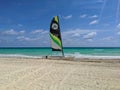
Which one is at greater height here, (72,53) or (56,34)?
(56,34)

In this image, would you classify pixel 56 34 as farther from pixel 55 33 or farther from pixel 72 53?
pixel 72 53

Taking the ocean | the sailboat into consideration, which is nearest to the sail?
the sailboat

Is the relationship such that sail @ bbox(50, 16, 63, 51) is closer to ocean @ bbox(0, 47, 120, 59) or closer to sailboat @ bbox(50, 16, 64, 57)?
sailboat @ bbox(50, 16, 64, 57)

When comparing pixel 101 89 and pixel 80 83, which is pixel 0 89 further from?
pixel 101 89

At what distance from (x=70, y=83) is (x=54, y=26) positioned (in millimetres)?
9821

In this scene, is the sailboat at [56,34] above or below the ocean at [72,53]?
above

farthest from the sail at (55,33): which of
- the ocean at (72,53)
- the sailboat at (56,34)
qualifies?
the ocean at (72,53)

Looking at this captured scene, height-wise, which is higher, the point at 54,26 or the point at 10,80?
the point at 54,26

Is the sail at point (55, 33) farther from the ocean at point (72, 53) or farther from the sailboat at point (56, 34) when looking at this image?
the ocean at point (72, 53)

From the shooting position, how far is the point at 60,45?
629 inches

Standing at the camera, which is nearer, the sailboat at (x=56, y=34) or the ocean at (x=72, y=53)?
the sailboat at (x=56, y=34)

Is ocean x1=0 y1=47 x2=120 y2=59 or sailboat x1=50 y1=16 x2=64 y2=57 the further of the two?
Result: ocean x1=0 y1=47 x2=120 y2=59

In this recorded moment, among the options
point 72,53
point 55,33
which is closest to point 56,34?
point 55,33

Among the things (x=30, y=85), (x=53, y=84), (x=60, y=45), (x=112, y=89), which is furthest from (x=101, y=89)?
(x=60, y=45)
